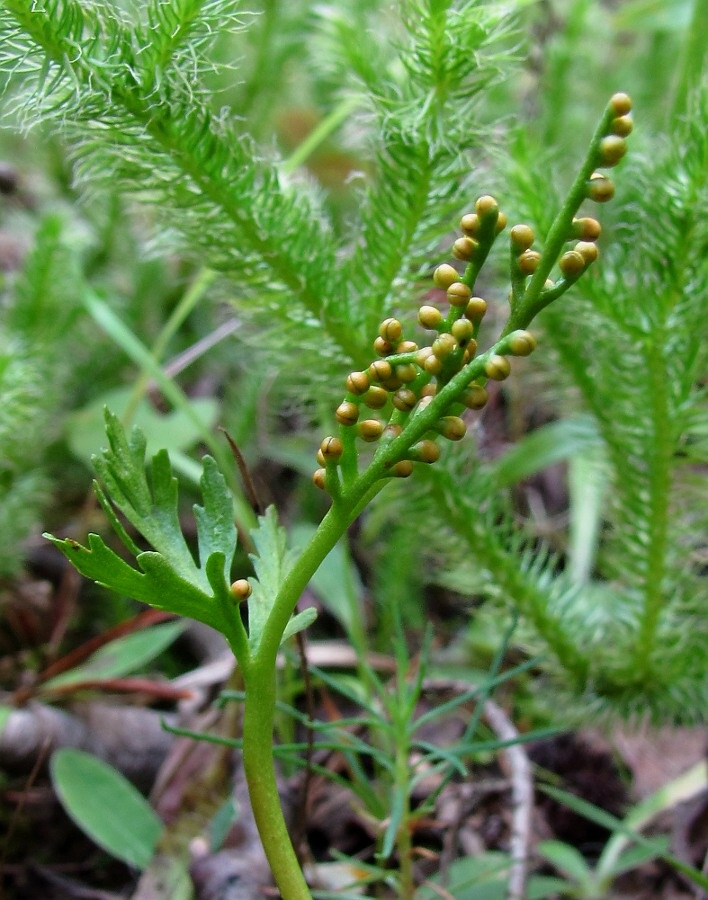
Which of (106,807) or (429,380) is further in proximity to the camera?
(106,807)

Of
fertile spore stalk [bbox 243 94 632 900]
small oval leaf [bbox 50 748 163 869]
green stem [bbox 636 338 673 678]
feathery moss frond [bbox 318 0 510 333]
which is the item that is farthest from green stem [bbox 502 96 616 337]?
small oval leaf [bbox 50 748 163 869]

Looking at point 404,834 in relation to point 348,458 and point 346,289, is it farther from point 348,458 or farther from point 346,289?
point 346,289

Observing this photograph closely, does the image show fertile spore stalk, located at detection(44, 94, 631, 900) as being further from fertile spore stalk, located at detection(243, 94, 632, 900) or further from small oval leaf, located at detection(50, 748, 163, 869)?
small oval leaf, located at detection(50, 748, 163, 869)

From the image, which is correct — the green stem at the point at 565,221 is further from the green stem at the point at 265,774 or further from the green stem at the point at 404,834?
the green stem at the point at 404,834

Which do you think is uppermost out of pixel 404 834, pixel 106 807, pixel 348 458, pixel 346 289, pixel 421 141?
pixel 421 141

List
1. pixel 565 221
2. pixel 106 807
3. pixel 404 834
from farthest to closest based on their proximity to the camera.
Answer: pixel 106 807, pixel 404 834, pixel 565 221

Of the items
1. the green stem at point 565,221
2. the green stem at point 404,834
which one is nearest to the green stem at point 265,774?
the green stem at point 404,834

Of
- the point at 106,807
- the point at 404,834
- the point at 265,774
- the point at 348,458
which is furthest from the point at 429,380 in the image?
the point at 106,807

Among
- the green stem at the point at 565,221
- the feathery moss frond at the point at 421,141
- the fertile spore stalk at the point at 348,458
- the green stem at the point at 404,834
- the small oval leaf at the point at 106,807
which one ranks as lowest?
the small oval leaf at the point at 106,807

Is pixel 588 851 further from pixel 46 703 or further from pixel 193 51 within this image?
pixel 193 51
